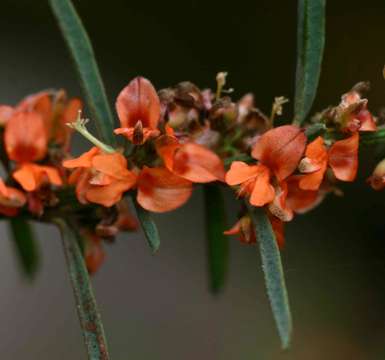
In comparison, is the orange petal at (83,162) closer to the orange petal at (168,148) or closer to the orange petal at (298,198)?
the orange petal at (168,148)

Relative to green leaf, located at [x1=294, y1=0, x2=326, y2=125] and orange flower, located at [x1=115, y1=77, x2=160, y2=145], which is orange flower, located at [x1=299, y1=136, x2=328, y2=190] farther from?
orange flower, located at [x1=115, y1=77, x2=160, y2=145]

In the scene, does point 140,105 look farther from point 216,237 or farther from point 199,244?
point 199,244

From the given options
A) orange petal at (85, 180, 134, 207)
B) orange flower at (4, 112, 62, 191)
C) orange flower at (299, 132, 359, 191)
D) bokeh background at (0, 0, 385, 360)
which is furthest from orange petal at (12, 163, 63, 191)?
bokeh background at (0, 0, 385, 360)

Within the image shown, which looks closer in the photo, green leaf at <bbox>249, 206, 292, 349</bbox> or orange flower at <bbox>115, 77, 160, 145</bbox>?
green leaf at <bbox>249, 206, 292, 349</bbox>

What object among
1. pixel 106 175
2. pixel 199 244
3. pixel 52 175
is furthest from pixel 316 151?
pixel 199 244

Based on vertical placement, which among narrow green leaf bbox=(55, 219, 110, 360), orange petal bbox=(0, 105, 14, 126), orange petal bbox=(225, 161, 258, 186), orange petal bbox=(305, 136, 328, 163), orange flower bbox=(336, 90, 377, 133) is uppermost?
orange petal bbox=(0, 105, 14, 126)

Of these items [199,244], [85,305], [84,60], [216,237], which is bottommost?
[199,244]

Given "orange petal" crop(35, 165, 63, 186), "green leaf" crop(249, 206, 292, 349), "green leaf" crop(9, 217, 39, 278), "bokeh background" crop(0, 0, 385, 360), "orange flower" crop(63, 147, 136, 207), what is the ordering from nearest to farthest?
1. "green leaf" crop(249, 206, 292, 349)
2. "orange flower" crop(63, 147, 136, 207)
3. "orange petal" crop(35, 165, 63, 186)
4. "green leaf" crop(9, 217, 39, 278)
5. "bokeh background" crop(0, 0, 385, 360)
